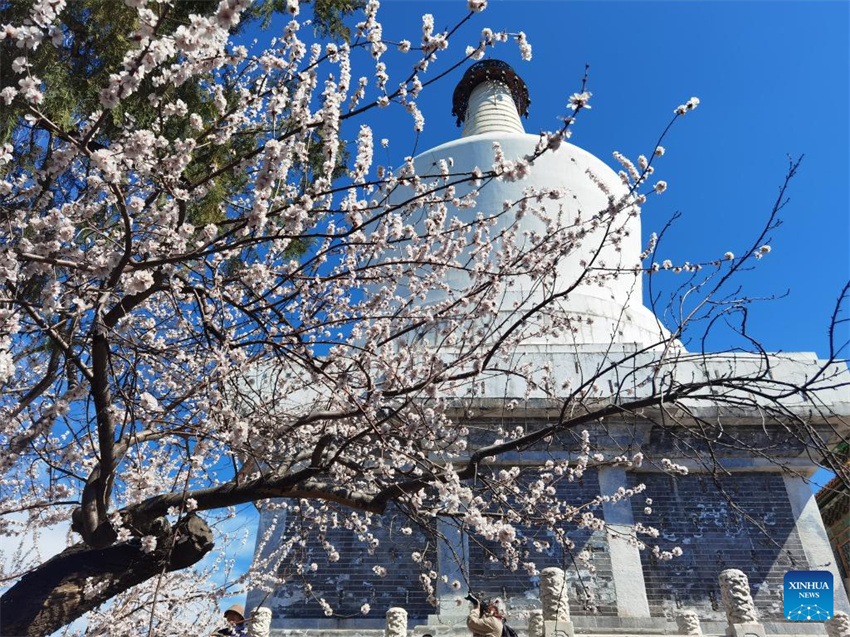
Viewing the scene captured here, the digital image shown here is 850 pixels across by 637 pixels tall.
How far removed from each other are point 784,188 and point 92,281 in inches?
172

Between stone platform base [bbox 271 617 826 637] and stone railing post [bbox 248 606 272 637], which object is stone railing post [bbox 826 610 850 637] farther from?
stone railing post [bbox 248 606 272 637]

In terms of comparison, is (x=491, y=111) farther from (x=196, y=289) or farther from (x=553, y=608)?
(x=196, y=289)

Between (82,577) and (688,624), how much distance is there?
19.6 ft

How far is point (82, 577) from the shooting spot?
4.23 m

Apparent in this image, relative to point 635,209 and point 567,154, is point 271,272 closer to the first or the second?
point 635,209

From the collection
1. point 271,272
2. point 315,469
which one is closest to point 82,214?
point 271,272

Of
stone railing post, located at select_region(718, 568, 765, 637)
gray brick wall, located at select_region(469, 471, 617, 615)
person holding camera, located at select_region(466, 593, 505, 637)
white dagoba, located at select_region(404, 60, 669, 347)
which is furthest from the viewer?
white dagoba, located at select_region(404, 60, 669, 347)

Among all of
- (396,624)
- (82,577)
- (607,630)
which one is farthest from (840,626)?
(82,577)

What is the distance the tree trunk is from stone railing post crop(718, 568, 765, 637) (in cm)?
561

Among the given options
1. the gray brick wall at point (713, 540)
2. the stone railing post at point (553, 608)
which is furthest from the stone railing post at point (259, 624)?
the gray brick wall at point (713, 540)

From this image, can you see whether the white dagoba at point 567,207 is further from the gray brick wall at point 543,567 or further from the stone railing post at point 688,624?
the stone railing post at point 688,624

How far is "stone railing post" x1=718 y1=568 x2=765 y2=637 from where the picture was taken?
682cm

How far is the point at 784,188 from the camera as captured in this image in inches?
154

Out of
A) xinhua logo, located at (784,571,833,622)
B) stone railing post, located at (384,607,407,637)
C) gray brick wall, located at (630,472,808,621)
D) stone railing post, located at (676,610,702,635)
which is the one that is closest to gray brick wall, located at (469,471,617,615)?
gray brick wall, located at (630,472,808,621)
